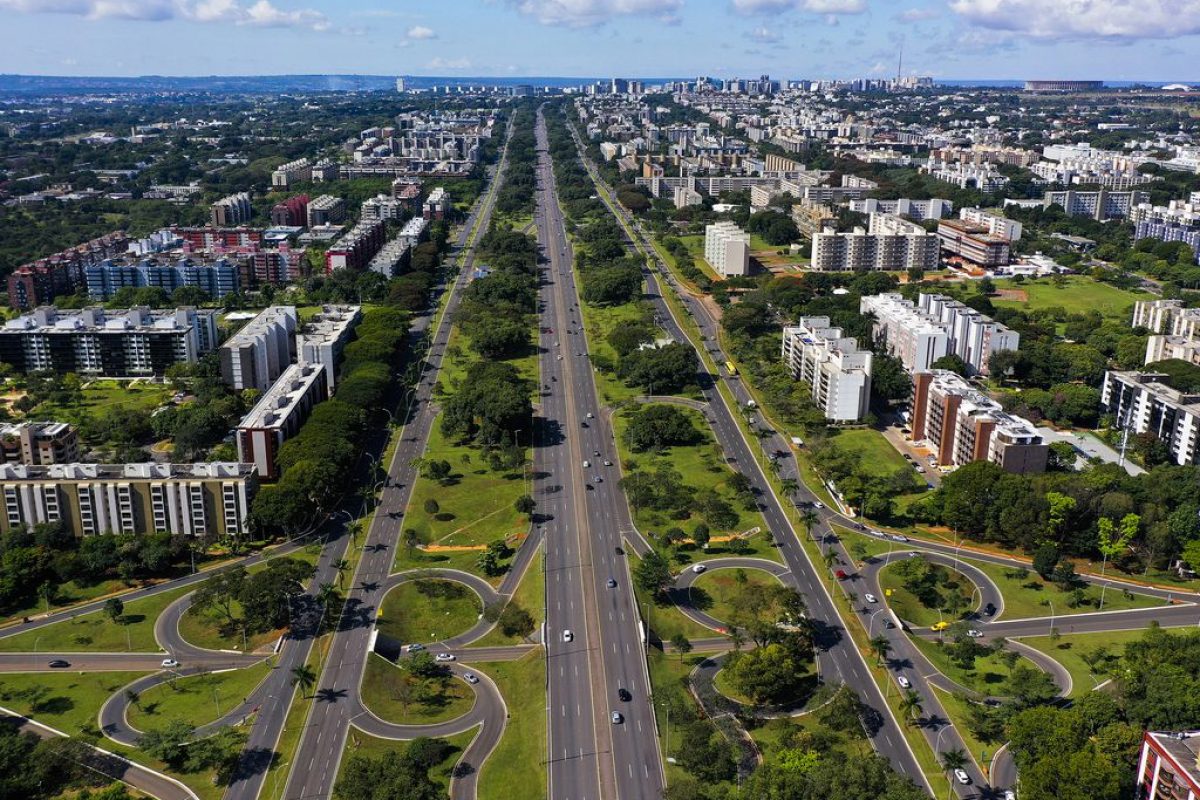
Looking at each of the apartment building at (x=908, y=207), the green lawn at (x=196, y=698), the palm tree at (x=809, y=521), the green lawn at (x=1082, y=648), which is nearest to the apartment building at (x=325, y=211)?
the apartment building at (x=908, y=207)

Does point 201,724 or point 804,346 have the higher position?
point 804,346

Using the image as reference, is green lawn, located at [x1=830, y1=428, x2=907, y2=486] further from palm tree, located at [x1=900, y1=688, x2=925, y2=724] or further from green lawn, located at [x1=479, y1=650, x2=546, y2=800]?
green lawn, located at [x1=479, y1=650, x2=546, y2=800]

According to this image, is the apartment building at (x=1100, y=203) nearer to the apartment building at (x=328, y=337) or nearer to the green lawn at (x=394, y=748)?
the apartment building at (x=328, y=337)

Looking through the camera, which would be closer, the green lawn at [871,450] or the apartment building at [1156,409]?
the apartment building at [1156,409]

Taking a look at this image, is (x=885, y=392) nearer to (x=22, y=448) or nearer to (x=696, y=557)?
(x=696, y=557)

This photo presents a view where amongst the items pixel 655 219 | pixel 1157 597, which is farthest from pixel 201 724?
pixel 655 219
